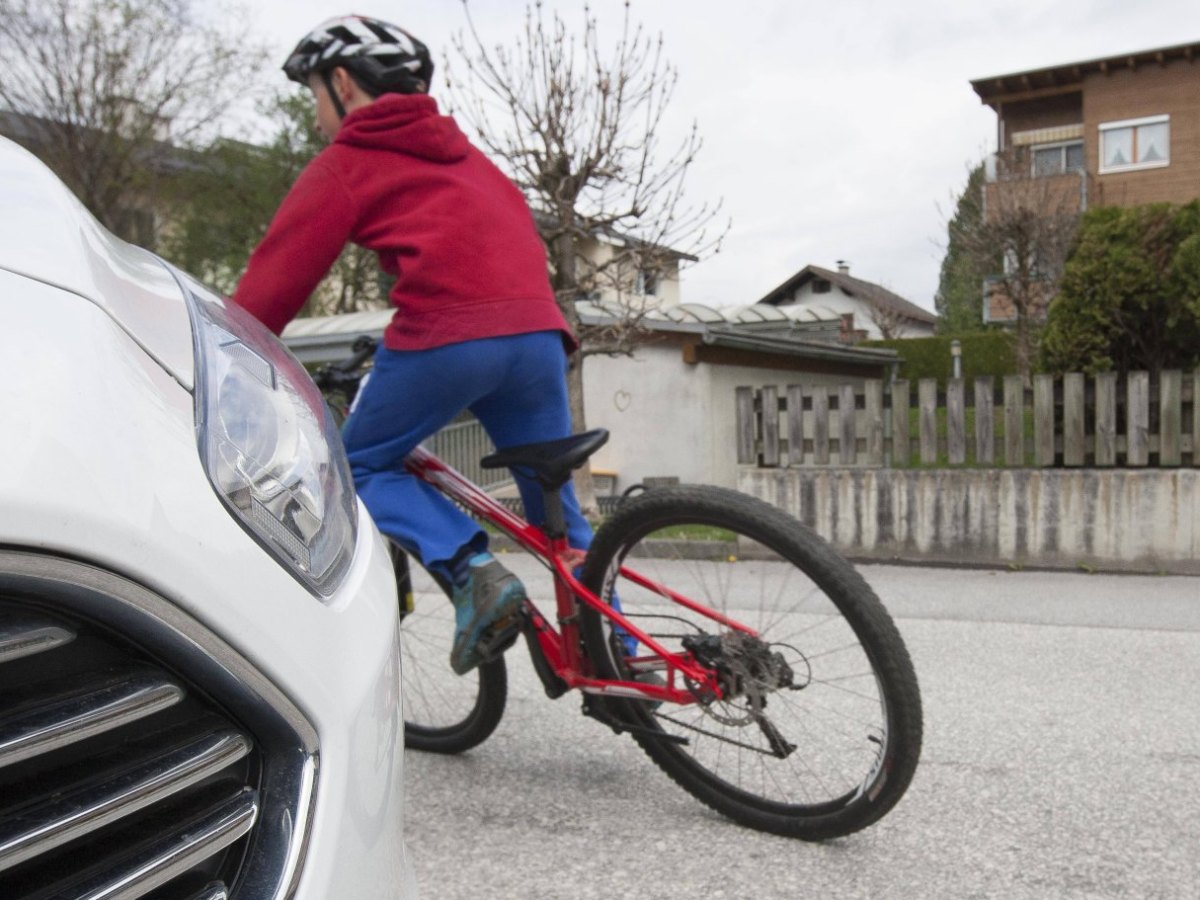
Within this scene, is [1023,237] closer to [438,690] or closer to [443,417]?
[438,690]

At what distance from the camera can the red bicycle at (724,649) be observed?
2.21 meters

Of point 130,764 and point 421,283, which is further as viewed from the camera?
point 421,283

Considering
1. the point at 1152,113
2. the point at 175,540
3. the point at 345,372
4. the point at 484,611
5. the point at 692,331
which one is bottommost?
the point at 484,611

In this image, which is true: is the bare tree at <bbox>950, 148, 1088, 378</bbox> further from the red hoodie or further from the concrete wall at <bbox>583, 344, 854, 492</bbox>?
the red hoodie

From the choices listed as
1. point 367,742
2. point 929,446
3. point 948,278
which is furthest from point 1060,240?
point 367,742

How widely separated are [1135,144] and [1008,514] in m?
27.9

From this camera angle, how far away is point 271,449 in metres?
1.17

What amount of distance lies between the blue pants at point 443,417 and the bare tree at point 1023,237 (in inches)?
769

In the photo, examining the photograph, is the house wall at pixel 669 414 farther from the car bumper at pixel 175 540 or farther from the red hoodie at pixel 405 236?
the car bumper at pixel 175 540

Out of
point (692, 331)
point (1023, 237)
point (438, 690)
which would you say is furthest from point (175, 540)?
point (1023, 237)

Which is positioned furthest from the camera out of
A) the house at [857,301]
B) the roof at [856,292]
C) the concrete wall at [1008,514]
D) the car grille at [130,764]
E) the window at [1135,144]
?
the roof at [856,292]

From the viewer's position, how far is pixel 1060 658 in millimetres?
4004

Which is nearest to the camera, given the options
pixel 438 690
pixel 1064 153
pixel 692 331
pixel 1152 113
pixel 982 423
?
pixel 438 690

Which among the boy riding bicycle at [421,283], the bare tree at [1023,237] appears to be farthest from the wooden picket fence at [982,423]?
the bare tree at [1023,237]
